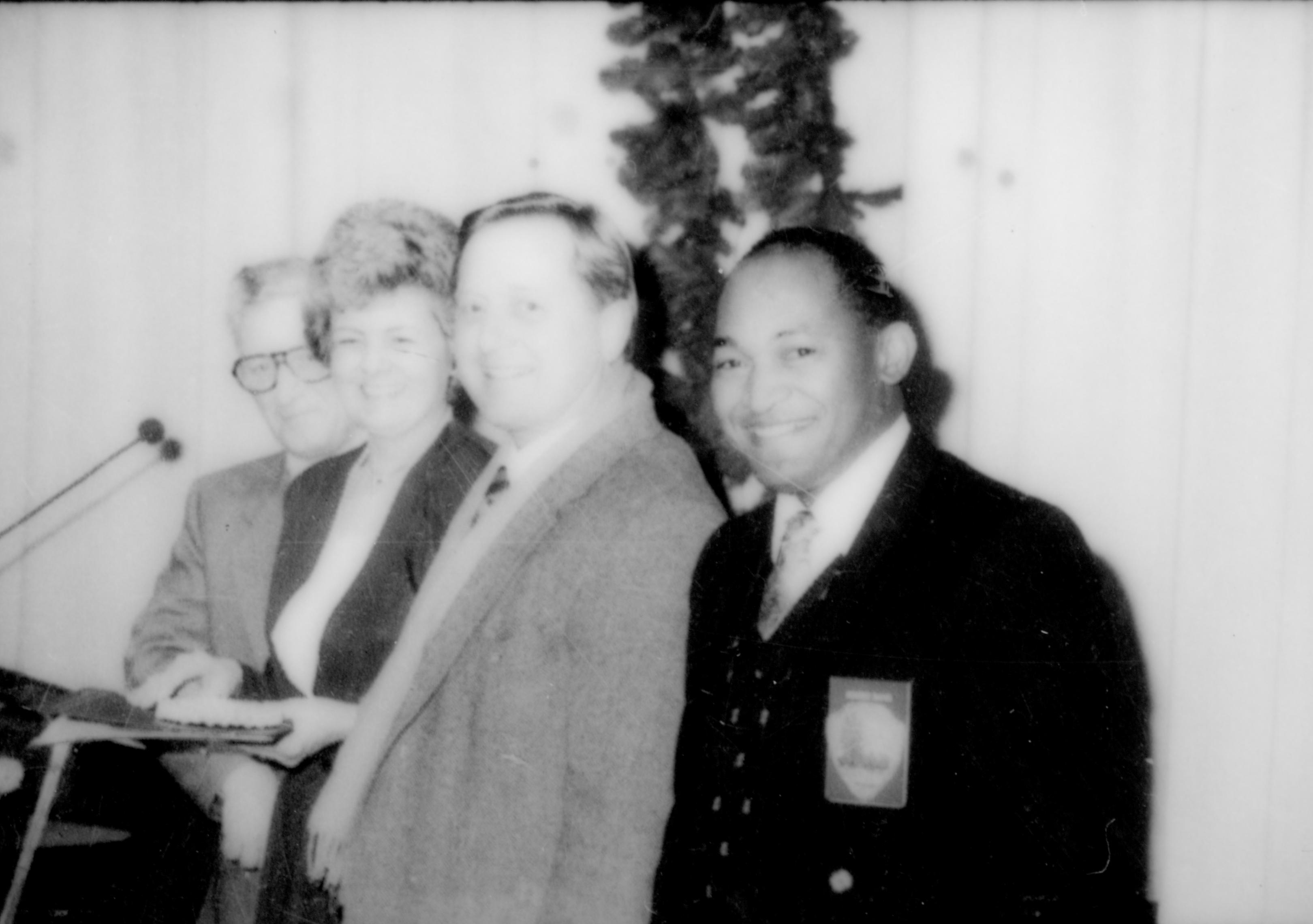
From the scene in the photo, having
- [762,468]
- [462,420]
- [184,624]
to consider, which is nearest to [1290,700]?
[762,468]

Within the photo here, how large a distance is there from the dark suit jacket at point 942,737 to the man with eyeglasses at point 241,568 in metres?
0.73

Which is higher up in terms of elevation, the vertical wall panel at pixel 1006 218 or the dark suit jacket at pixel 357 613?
the vertical wall panel at pixel 1006 218

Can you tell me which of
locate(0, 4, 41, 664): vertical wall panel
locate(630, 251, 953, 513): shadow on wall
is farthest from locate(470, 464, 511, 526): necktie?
locate(0, 4, 41, 664): vertical wall panel

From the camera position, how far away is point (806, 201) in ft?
5.73

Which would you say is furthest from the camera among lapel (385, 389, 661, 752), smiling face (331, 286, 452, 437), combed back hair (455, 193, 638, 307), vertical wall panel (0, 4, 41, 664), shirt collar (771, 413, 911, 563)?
vertical wall panel (0, 4, 41, 664)

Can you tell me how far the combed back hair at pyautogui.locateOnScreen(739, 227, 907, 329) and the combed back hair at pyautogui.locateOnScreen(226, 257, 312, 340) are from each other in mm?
770

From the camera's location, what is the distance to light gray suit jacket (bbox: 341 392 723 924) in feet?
4.61

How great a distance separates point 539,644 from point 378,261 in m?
0.68

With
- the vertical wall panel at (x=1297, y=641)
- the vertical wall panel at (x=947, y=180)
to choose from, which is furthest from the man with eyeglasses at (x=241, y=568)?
the vertical wall panel at (x=1297, y=641)

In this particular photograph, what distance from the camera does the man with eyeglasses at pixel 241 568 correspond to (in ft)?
5.54

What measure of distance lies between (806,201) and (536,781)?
3.12 feet

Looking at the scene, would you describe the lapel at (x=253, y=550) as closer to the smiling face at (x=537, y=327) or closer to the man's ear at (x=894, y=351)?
the smiling face at (x=537, y=327)

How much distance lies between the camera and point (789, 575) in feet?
4.66

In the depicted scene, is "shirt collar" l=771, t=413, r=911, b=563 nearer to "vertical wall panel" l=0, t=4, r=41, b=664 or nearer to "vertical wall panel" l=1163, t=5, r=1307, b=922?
"vertical wall panel" l=1163, t=5, r=1307, b=922
